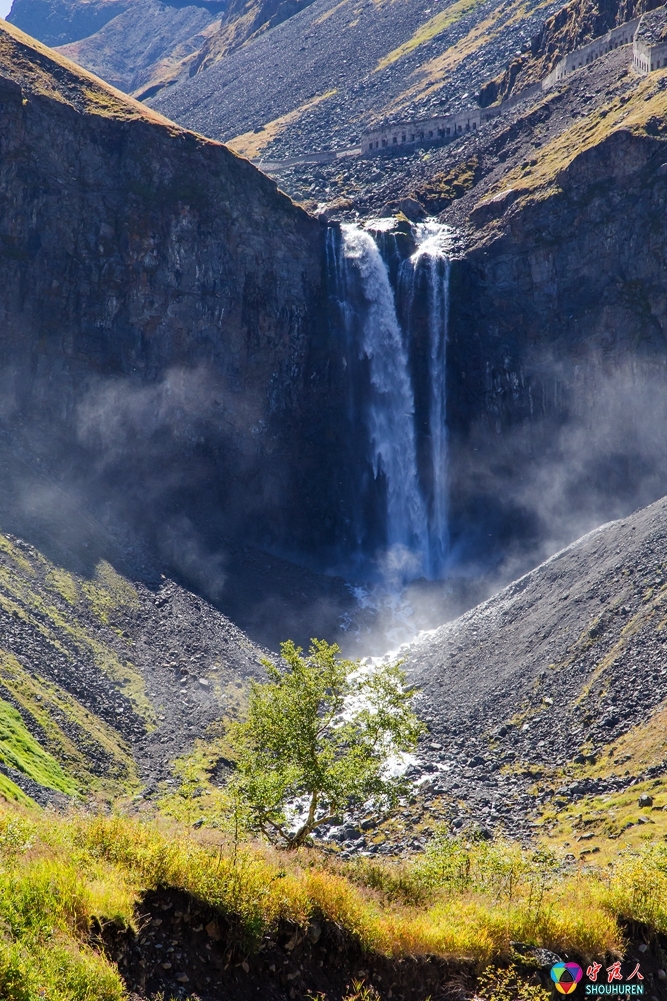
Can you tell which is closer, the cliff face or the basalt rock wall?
the cliff face

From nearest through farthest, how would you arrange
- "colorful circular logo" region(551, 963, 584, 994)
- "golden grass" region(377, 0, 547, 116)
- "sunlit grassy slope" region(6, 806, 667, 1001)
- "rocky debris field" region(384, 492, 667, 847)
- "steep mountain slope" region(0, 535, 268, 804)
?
1. "sunlit grassy slope" region(6, 806, 667, 1001)
2. "colorful circular logo" region(551, 963, 584, 994)
3. "rocky debris field" region(384, 492, 667, 847)
4. "steep mountain slope" region(0, 535, 268, 804)
5. "golden grass" region(377, 0, 547, 116)

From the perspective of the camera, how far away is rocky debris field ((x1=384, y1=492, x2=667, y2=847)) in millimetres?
28734

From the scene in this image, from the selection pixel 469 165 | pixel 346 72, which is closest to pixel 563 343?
pixel 469 165

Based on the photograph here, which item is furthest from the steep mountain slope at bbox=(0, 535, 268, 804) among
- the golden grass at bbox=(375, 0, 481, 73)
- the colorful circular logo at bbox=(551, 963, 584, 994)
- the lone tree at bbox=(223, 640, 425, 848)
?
the golden grass at bbox=(375, 0, 481, 73)

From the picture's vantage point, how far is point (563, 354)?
61.7m

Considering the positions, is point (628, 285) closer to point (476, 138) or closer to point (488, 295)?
point (488, 295)

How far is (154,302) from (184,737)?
1299 inches

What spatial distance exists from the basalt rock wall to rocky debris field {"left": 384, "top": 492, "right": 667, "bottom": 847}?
14245 millimetres

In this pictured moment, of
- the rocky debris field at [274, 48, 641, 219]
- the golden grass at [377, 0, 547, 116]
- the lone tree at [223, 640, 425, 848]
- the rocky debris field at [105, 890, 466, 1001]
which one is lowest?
the rocky debris field at [105, 890, 466, 1001]

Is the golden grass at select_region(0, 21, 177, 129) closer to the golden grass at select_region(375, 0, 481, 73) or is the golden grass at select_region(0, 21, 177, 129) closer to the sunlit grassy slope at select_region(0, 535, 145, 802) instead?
the sunlit grassy slope at select_region(0, 535, 145, 802)

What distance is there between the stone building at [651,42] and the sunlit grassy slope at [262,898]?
75.6 m

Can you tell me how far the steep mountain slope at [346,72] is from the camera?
115 metres

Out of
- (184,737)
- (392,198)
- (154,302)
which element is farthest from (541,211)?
(184,737)

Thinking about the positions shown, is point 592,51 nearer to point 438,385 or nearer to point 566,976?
point 438,385
